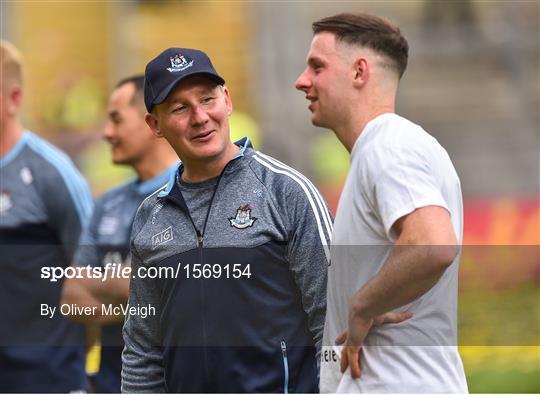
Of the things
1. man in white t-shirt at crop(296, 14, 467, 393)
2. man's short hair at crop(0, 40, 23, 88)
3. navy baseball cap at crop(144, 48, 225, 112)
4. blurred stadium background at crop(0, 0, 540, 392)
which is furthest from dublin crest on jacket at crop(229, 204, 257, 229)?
blurred stadium background at crop(0, 0, 540, 392)

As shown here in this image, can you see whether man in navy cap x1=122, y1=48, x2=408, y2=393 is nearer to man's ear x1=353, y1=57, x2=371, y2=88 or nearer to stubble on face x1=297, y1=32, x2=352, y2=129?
stubble on face x1=297, y1=32, x2=352, y2=129

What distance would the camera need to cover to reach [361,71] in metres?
3.08

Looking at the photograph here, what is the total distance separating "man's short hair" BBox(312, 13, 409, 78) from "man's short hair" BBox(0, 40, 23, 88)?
2113 mm

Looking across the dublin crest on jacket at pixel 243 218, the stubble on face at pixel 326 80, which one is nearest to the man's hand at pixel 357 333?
the dublin crest on jacket at pixel 243 218

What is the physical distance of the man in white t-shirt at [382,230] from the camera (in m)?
2.81

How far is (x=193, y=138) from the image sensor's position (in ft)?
10.3

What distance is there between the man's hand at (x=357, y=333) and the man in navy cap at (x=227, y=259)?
155 millimetres

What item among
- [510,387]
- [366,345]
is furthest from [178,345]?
[510,387]

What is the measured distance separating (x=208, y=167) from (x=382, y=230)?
537mm

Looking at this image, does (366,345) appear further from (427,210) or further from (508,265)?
(508,265)

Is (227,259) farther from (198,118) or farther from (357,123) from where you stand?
(357,123)

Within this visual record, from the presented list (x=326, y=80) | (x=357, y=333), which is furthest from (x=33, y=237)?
(x=357, y=333)

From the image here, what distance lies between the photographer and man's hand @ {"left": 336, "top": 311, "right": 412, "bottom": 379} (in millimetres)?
2912

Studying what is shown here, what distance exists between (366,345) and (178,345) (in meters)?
0.51
